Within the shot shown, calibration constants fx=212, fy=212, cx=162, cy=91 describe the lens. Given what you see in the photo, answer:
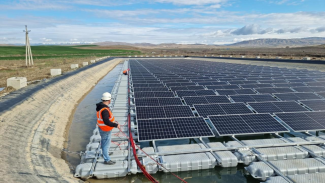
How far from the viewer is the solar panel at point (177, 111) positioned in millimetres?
11031

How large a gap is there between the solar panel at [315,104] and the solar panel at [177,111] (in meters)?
7.47

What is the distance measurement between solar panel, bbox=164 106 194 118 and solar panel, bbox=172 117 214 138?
0.97m

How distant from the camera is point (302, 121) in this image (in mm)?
10281

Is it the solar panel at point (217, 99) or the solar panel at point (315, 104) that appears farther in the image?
the solar panel at point (217, 99)

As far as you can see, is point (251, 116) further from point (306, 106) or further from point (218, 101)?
point (306, 106)

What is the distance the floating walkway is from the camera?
6.94 metres

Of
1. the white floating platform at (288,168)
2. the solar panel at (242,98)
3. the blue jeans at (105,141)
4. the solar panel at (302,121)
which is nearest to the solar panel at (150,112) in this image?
the blue jeans at (105,141)

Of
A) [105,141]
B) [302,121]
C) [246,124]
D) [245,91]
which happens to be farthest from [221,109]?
[105,141]

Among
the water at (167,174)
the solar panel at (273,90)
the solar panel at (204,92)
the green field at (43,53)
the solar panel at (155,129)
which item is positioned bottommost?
the water at (167,174)

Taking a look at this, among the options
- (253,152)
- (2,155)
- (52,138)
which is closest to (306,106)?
(253,152)

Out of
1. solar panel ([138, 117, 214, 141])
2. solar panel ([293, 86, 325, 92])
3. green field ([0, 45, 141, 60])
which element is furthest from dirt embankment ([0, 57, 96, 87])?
Result: solar panel ([293, 86, 325, 92])

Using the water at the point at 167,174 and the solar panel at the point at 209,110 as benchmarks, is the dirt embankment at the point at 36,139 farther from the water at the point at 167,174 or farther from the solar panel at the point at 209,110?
the solar panel at the point at 209,110

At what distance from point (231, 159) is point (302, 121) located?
507 cm

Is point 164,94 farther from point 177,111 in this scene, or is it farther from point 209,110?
point 209,110
